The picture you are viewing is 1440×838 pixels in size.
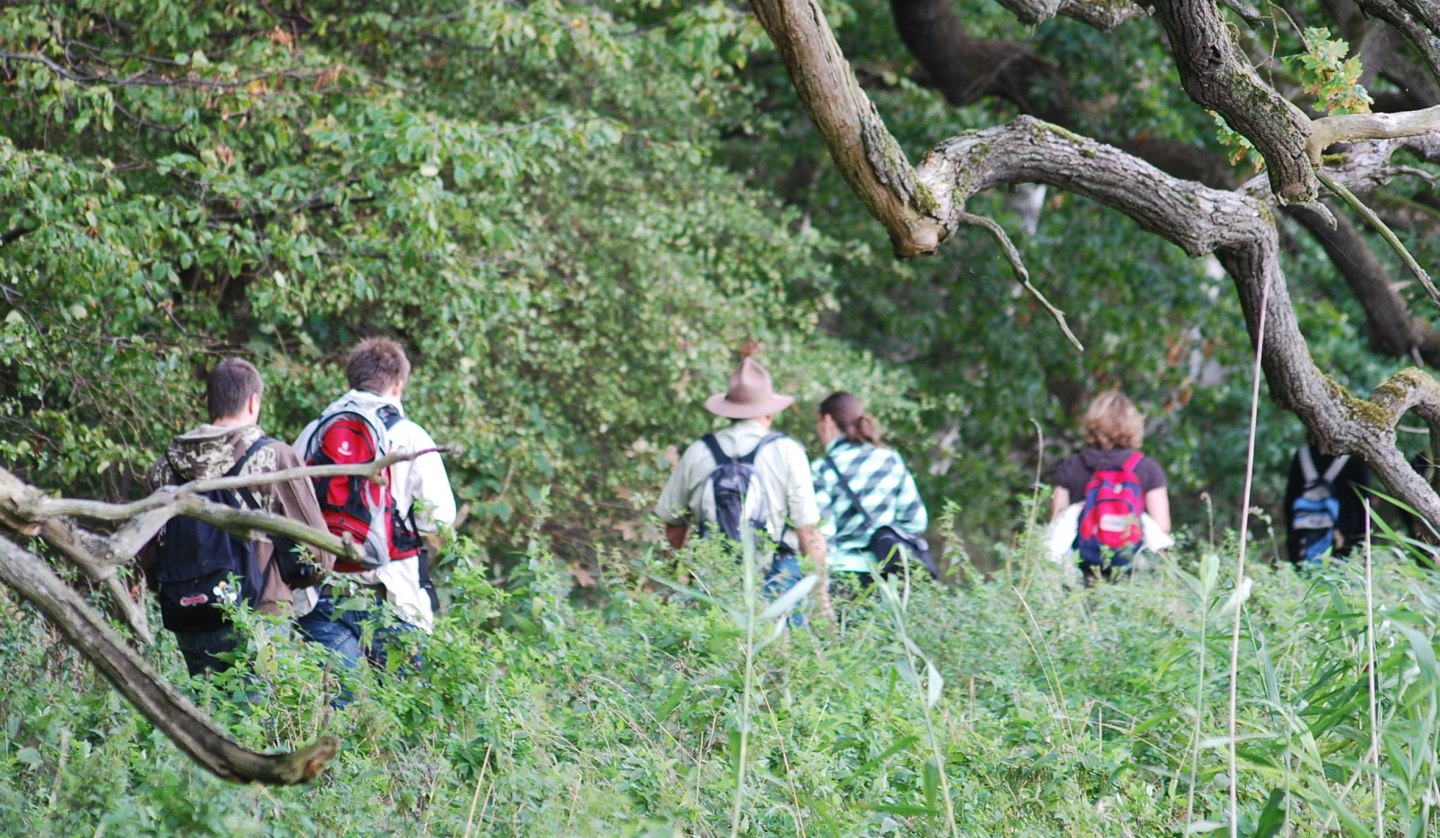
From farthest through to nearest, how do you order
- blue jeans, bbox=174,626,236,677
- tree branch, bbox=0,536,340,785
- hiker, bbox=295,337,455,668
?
hiker, bbox=295,337,455,668 → blue jeans, bbox=174,626,236,677 → tree branch, bbox=0,536,340,785

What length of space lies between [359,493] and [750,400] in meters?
2.15

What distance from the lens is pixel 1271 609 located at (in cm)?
513

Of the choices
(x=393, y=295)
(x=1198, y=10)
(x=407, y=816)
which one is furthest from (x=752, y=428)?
(x=407, y=816)

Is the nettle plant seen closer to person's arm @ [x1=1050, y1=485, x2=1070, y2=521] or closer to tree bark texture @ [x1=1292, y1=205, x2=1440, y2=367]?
person's arm @ [x1=1050, y1=485, x2=1070, y2=521]

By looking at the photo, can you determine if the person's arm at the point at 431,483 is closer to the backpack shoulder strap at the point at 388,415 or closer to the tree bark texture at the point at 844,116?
the backpack shoulder strap at the point at 388,415

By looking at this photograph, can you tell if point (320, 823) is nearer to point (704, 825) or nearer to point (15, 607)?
point (704, 825)

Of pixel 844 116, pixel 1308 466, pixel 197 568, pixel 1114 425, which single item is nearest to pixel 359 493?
pixel 197 568

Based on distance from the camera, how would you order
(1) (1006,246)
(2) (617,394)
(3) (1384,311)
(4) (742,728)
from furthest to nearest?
(3) (1384,311)
(2) (617,394)
(1) (1006,246)
(4) (742,728)

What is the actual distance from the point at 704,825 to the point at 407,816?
0.66m

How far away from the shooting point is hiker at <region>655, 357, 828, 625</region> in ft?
19.7

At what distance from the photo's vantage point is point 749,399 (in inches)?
261

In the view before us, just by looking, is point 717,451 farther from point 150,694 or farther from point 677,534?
point 150,694

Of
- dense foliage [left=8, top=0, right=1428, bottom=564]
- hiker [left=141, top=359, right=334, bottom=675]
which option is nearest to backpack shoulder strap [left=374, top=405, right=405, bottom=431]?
hiker [left=141, top=359, right=334, bottom=675]

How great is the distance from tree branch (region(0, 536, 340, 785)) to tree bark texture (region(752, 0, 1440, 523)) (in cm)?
236
